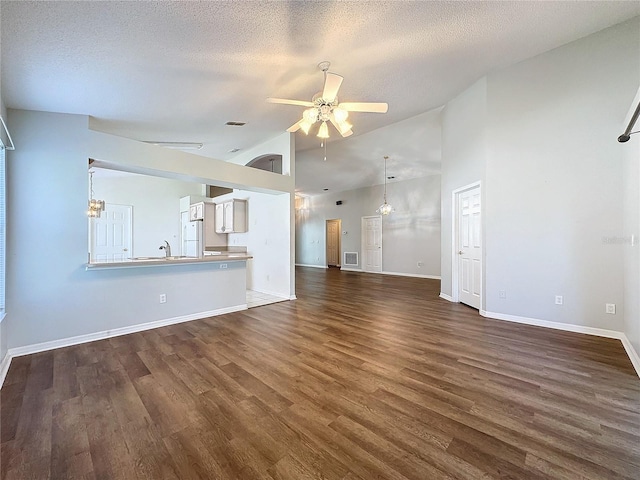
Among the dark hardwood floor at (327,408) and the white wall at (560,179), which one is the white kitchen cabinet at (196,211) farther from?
the white wall at (560,179)

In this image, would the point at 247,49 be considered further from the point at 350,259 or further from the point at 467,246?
the point at 350,259

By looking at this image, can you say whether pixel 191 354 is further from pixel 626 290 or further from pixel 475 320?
pixel 626 290

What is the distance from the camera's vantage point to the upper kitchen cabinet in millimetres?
6535

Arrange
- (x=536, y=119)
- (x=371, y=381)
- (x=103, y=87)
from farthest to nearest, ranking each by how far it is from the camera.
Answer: (x=536, y=119)
(x=103, y=87)
(x=371, y=381)

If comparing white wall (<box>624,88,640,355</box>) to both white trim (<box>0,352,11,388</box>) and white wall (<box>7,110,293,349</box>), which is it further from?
white trim (<box>0,352,11,388</box>)

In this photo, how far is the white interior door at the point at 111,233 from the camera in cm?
640

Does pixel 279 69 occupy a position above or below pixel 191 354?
above

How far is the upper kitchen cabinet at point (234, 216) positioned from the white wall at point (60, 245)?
286 centimetres

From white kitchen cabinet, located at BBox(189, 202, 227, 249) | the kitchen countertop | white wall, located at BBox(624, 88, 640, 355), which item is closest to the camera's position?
white wall, located at BBox(624, 88, 640, 355)

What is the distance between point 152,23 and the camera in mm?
2234

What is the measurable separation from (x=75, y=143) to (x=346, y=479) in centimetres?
420

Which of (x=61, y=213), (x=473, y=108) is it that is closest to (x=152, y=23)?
(x=61, y=213)

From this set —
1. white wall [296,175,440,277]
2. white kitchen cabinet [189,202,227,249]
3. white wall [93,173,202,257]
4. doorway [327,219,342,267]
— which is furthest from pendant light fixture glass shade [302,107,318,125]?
doorway [327,219,342,267]

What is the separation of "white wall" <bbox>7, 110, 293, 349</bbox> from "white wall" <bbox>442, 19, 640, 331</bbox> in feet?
15.8
